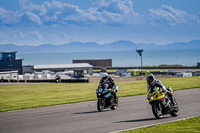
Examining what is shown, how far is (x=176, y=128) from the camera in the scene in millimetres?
12094

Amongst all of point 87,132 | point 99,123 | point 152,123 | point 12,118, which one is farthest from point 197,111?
point 12,118

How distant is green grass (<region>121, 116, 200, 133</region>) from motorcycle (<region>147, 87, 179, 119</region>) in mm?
1196

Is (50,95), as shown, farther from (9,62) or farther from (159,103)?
(9,62)

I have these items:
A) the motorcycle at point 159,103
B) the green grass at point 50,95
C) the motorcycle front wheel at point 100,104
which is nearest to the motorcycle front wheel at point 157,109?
the motorcycle at point 159,103

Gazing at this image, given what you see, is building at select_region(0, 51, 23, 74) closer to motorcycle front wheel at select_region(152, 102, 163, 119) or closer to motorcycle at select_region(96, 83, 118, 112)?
motorcycle at select_region(96, 83, 118, 112)

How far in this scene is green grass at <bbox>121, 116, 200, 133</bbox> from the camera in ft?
38.3

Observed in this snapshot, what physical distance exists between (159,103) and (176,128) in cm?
237

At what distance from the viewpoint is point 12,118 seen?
54.0 ft

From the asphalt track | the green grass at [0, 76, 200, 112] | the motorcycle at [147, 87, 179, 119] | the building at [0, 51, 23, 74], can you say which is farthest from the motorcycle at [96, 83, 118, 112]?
the building at [0, 51, 23, 74]

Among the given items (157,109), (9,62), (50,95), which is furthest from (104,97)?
(9,62)

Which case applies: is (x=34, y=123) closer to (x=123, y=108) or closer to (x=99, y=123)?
(x=99, y=123)

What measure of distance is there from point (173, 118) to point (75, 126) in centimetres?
381

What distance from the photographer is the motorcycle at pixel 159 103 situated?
14.2m

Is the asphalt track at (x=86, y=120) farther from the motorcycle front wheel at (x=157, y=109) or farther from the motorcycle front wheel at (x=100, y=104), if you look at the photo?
the motorcycle front wheel at (x=100, y=104)
